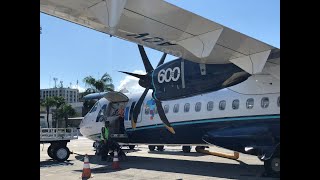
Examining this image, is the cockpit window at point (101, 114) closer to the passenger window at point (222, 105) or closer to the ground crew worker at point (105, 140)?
the ground crew worker at point (105, 140)

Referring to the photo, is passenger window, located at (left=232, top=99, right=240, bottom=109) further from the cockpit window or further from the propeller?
the cockpit window

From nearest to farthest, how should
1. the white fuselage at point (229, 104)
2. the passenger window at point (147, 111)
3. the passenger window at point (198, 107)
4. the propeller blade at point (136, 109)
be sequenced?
the white fuselage at point (229, 104) < the passenger window at point (198, 107) < the passenger window at point (147, 111) < the propeller blade at point (136, 109)

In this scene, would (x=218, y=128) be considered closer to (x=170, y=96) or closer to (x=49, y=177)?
(x=170, y=96)

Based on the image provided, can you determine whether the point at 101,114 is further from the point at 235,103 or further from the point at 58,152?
the point at 235,103

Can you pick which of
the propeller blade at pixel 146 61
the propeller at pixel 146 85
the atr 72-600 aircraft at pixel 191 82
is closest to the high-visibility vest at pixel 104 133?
the atr 72-600 aircraft at pixel 191 82

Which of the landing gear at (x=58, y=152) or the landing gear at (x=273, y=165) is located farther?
the landing gear at (x=58, y=152)

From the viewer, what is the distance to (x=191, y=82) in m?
9.84

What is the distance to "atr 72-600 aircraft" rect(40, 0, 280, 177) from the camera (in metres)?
5.69

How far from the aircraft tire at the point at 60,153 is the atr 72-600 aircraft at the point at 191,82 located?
1.93 meters

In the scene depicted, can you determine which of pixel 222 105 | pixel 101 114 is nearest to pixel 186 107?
pixel 222 105

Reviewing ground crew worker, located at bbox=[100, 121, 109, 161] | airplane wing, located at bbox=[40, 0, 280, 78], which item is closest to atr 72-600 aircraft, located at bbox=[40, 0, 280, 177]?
airplane wing, located at bbox=[40, 0, 280, 78]

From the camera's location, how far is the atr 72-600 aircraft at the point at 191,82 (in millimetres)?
5688
